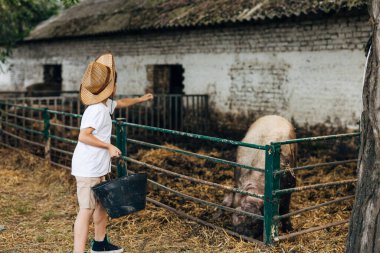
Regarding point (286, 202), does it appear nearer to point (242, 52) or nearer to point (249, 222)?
point (249, 222)

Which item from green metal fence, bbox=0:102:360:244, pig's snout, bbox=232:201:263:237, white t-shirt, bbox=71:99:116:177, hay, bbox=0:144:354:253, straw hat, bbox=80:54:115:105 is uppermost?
straw hat, bbox=80:54:115:105

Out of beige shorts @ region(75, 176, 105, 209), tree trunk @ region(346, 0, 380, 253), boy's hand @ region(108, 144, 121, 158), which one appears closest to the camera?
tree trunk @ region(346, 0, 380, 253)

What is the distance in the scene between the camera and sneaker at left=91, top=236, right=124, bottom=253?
4496 millimetres

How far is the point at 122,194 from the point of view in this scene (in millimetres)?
4195

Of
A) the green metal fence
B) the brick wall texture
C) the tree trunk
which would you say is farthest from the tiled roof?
the tree trunk

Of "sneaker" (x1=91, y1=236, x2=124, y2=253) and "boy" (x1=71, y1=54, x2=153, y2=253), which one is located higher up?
"boy" (x1=71, y1=54, x2=153, y2=253)

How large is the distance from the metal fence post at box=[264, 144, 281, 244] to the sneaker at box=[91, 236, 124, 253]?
4.26ft

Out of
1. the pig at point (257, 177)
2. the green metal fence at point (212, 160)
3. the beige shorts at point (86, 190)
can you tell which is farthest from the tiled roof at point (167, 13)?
the beige shorts at point (86, 190)

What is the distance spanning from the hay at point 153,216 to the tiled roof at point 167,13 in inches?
109

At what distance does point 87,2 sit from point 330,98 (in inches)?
456

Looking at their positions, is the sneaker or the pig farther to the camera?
the pig

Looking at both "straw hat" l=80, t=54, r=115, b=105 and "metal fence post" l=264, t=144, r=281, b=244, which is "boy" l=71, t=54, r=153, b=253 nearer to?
"straw hat" l=80, t=54, r=115, b=105

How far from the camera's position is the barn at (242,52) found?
8.86 m

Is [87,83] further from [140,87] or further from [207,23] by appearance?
[140,87]
